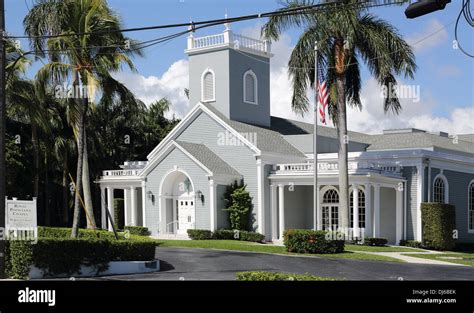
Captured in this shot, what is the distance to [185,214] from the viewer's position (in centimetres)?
4044

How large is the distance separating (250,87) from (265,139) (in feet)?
16.5

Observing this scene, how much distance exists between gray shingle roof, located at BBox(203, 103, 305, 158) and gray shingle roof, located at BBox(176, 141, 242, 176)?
2154mm

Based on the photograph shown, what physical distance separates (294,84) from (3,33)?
1913cm

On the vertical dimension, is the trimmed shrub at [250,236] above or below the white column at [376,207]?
below

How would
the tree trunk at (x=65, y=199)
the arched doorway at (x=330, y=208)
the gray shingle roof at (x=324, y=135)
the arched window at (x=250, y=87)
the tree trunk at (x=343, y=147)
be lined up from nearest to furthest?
the tree trunk at (x=343, y=147)
the arched doorway at (x=330, y=208)
the gray shingle roof at (x=324, y=135)
the arched window at (x=250, y=87)
the tree trunk at (x=65, y=199)

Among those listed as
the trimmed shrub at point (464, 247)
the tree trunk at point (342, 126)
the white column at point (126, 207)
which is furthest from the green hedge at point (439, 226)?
the white column at point (126, 207)

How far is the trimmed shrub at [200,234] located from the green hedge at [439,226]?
39.1 ft

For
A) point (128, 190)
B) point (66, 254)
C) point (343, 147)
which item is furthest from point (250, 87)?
point (66, 254)

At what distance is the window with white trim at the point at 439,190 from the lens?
38656 millimetres

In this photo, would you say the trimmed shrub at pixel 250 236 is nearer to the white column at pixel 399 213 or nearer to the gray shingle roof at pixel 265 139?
the gray shingle roof at pixel 265 139

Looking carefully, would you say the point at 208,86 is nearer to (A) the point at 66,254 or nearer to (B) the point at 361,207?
(B) the point at 361,207

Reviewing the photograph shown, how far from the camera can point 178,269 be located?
2206 centimetres

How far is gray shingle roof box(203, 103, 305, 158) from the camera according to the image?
1615 inches

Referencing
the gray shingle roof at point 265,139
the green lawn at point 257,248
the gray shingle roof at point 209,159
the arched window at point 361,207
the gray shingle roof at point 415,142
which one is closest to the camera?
A: the green lawn at point 257,248
